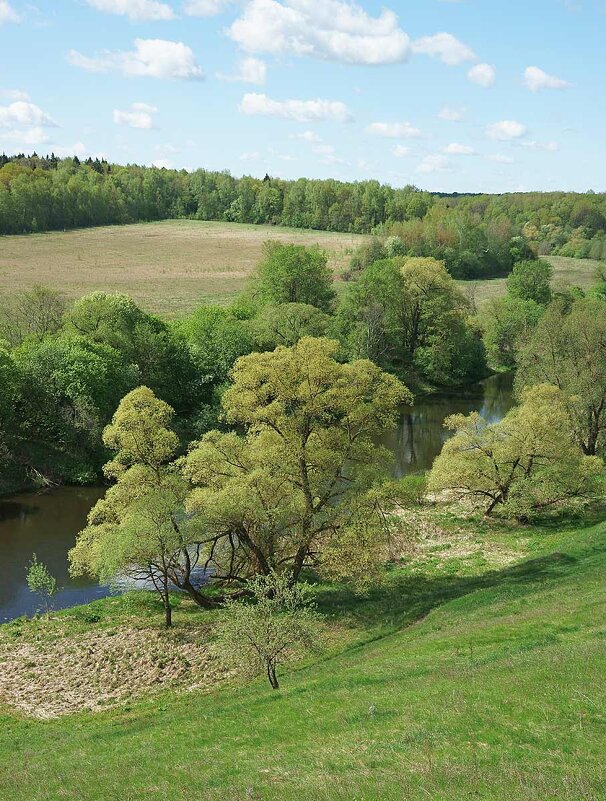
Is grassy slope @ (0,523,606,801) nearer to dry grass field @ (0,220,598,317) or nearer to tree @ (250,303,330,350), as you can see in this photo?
tree @ (250,303,330,350)

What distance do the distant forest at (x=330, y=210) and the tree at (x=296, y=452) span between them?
319 ft

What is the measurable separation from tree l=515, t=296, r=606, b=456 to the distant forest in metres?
68.1

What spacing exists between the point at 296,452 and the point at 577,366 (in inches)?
1197

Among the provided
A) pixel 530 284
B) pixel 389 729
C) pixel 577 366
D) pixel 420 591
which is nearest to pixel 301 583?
pixel 420 591

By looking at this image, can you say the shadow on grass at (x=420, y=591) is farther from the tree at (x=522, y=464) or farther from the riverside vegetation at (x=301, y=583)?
the tree at (x=522, y=464)

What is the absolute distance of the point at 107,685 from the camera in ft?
84.8

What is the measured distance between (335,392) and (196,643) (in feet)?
38.8

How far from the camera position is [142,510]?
29047mm

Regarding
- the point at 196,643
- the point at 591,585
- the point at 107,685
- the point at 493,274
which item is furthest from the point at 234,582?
the point at 493,274

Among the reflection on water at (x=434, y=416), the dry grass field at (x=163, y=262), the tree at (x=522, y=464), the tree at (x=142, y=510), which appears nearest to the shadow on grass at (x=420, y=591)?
the tree at (x=142, y=510)

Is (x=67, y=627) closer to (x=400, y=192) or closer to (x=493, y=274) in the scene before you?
(x=493, y=274)

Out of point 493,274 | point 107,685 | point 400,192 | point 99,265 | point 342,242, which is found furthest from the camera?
point 400,192

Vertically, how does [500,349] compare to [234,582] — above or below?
above

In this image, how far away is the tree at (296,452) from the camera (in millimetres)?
30344
